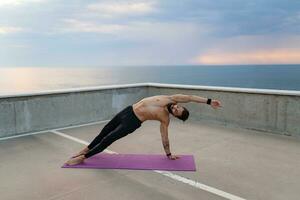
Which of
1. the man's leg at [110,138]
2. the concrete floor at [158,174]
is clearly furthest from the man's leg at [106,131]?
the concrete floor at [158,174]

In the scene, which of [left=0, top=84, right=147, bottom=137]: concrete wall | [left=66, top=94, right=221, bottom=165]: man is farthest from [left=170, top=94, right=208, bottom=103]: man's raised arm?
[left=0, top=84, right=147, bottom=137]: concrete wall

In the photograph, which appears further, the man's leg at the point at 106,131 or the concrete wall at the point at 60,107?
the concrete wall at the point at 60,107

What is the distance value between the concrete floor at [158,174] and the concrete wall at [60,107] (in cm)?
37

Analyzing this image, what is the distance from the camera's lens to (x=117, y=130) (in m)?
4.73

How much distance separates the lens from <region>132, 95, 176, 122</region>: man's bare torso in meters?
4.77

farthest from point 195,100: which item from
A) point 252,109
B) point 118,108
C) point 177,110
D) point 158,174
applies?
point 118,108

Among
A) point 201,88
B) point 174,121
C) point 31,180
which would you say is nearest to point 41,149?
point 31,180

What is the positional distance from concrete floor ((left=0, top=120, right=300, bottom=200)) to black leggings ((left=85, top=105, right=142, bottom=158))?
40cm

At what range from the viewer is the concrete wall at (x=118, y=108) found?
6.40 m

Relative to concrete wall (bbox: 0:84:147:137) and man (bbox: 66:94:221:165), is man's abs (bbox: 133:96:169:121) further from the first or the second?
concrete wall (bbox: 0:84:147:137)

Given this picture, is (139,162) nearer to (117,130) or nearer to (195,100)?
(117,130)

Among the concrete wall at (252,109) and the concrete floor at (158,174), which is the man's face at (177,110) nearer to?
the concrete floor at (158,174)

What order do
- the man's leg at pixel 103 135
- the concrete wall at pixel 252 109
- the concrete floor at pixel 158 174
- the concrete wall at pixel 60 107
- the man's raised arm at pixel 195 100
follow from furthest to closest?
the concrete wall at pixel 60 107
the concrete wall at pixel 252 109
the man's leg at pixel 103 135
the man's raised arm at pixel 195 100
the concrete floor at pixel 158 174

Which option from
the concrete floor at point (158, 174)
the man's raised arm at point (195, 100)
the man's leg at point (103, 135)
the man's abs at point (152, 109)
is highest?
the man's raised arm at point (195, 100)
